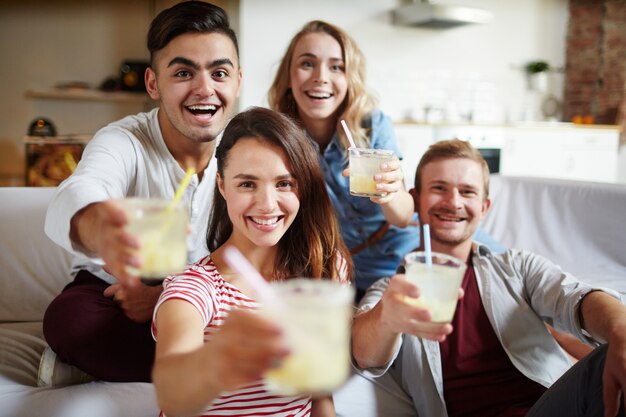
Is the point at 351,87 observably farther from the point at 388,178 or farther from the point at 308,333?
the point at 308,333

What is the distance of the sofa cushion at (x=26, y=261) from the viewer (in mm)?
2271

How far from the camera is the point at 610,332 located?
142 cm

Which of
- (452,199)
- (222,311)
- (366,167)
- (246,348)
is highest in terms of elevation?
(366,167)

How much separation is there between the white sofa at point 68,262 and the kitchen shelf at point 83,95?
4155 millimetres

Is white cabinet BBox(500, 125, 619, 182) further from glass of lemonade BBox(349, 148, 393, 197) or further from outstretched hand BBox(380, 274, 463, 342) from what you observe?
outstretched hand BBox(380, 274, 463, 342)

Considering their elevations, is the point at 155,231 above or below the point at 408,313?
above

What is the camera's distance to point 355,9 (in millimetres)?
6156

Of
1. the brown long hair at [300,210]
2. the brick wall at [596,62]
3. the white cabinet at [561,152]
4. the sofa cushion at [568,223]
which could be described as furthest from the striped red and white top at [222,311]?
the brick wall at [596,62]

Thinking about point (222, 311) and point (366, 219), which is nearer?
point (222, 311)

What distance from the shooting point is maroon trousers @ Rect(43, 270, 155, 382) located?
1.79m

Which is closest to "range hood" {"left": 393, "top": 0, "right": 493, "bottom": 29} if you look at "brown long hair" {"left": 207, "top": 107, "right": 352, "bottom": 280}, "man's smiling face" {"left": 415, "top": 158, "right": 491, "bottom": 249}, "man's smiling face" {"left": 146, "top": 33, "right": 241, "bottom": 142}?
"man's smiling face" {"left": 415, "top": 158, "right": 491, "bottom": 249}

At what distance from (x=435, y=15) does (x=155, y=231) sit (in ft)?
18.5

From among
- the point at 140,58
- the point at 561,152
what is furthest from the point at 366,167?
the point at 140,58

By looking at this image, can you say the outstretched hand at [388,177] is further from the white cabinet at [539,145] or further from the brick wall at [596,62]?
the brick wall at [596,62]
